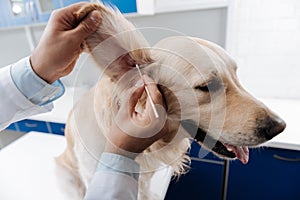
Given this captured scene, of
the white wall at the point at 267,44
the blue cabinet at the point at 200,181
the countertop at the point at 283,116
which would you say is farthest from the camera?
the white wall at the point at 267,44

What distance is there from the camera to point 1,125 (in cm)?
71

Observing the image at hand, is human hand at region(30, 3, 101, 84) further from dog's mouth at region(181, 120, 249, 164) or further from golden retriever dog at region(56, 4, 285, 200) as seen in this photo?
dog's mouth at region(181, 120, 249, 164)

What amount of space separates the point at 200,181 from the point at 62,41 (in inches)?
46.0

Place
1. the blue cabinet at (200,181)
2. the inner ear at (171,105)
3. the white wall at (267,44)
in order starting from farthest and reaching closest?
the white wall at (267,44) < the blue cabinet at (200,181) < the inner ear at (171,105)

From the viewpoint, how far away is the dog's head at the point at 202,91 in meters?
0.56

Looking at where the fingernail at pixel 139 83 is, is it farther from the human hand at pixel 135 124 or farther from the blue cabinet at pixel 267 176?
the blue cabinet at pixel 267 176

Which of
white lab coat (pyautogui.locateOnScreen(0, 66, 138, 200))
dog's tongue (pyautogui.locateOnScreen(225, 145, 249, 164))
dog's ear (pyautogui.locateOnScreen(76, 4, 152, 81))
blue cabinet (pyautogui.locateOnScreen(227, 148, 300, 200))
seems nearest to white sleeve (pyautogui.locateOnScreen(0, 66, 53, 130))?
white lab coat (pyautogui.locateOnScreen(0, 66, 138, 200))

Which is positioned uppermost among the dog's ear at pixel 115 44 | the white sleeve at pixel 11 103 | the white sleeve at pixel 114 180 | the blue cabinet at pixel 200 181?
the dog's ear at pixel 115 44

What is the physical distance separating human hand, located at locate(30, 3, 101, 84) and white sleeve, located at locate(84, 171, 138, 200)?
0.28 m

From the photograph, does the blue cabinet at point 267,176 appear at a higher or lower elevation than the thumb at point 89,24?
lower

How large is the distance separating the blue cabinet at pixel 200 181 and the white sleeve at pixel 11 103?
813mm

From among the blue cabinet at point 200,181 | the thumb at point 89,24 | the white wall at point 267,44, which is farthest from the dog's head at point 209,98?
the white wall at point 267,44

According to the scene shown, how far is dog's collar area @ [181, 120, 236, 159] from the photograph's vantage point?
1.99 feet

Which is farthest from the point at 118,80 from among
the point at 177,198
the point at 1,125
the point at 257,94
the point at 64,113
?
the point at 257,94
